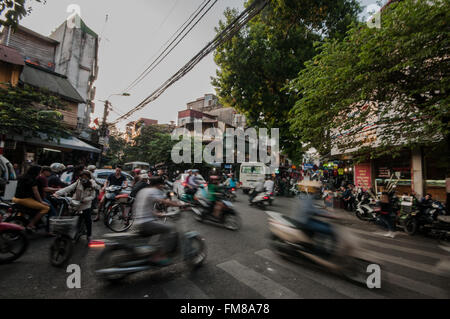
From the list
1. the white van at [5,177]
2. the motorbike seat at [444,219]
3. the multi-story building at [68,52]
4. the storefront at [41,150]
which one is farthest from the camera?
the multi-story building at [68,52]

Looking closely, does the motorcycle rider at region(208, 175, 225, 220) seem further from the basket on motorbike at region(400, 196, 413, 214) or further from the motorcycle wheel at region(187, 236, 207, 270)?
the basket on motorbike at region(400, 196, 413, 214)

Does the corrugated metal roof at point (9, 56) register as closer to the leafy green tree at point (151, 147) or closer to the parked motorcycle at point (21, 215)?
the leafy green tree at point (151, 147)

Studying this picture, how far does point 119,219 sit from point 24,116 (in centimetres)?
820

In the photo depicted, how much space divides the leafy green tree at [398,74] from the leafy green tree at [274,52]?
5.45 metres

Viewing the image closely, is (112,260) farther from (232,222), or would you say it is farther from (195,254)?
(232,222)

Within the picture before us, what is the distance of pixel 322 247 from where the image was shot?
372 cm

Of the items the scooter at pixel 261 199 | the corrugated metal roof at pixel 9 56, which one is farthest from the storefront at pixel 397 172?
the corrugated metal roof at pixel 9 56

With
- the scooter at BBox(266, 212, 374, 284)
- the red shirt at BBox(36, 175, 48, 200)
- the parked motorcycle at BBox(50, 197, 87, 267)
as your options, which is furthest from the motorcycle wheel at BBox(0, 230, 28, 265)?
the scooter at BBox(266, 212, 374, 284)

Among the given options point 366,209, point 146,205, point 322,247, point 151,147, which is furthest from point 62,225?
point 151,147

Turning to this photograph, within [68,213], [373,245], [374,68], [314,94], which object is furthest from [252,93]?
[68,213]

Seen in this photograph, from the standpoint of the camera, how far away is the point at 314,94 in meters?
7.96

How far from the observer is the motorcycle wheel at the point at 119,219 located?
594 cm

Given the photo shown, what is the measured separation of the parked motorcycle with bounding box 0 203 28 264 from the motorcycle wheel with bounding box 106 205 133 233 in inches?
88.9
